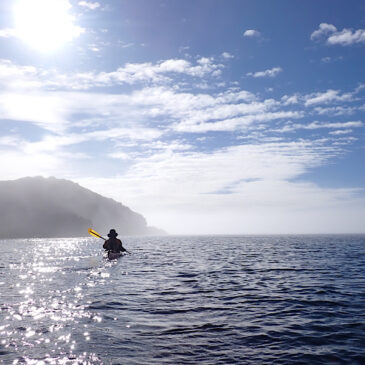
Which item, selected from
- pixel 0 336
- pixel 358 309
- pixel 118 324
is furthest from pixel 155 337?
pixel 358 309

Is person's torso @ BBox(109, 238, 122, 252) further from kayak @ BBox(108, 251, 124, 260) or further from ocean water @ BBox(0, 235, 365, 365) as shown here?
ocean water @ BBox(0, 235, 365, 365)

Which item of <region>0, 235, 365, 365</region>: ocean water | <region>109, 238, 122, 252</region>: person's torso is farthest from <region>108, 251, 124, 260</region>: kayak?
<region>0, 235, 365, 365</region>: ocean water

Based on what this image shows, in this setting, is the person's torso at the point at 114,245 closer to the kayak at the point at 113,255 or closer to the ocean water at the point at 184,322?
the kayak at the point at 113,255

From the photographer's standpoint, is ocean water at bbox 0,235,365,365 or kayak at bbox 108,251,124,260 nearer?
ocean water at bbox 0,235,365,365

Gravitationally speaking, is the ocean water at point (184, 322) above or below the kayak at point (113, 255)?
above

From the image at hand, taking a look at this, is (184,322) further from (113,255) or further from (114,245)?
(114,245)

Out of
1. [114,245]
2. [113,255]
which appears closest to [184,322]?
[113,255]

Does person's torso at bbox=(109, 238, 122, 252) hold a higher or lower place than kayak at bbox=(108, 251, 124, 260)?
higher

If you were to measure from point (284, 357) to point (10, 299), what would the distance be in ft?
46.0

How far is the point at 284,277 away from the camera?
78.7ft

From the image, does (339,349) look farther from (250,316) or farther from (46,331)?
(46,331)

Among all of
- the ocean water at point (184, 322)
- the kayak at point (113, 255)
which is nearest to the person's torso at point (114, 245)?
the kayak at point (113, 255)

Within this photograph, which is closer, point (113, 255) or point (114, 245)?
point (113, 255)

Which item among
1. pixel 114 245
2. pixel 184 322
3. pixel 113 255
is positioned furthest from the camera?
pixel 114 245
